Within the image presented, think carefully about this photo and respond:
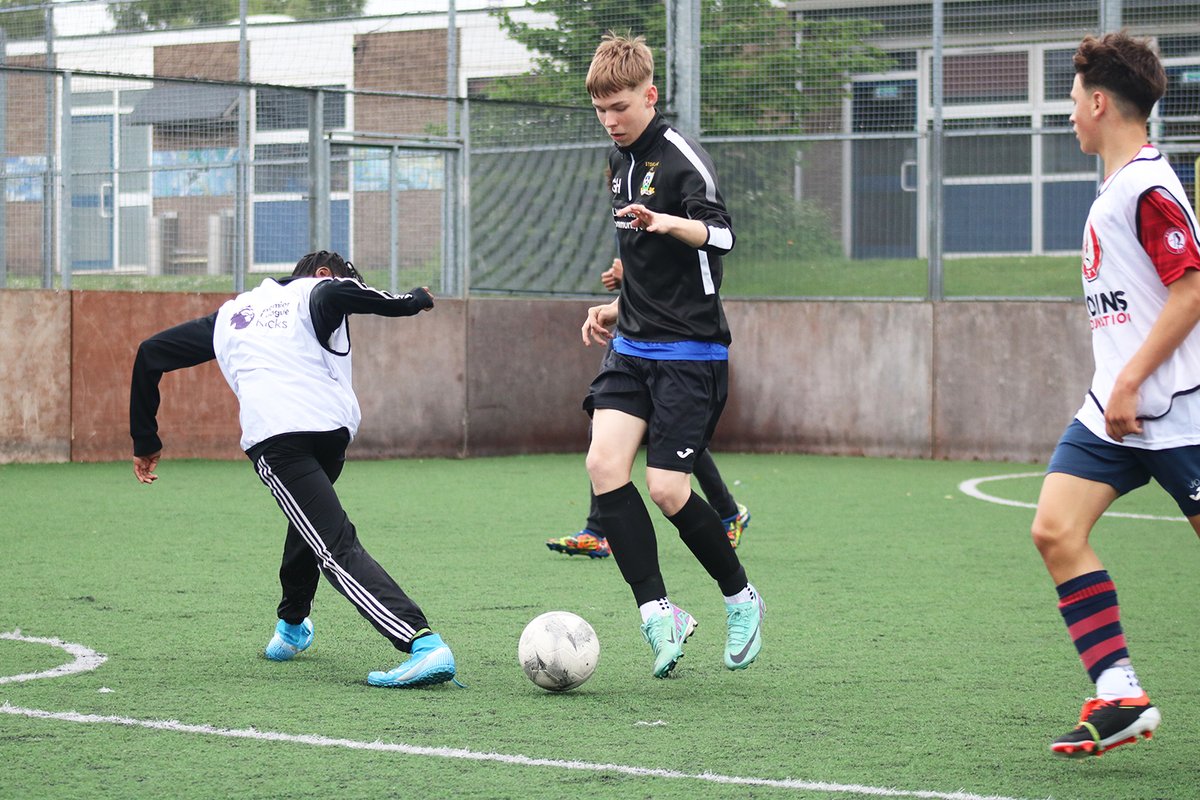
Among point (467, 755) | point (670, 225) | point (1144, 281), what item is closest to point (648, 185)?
point (670, 225)

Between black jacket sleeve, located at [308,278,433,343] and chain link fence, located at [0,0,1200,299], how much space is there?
27.1 ft

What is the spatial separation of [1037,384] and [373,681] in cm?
1052

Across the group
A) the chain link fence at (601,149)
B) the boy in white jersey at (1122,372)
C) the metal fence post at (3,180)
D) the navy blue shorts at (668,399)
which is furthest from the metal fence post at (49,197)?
the boy in white jersey at (1122,372)

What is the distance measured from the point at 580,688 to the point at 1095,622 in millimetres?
1757

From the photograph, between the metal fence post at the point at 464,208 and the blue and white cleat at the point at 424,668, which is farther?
the metal fence post at the point at 464,208

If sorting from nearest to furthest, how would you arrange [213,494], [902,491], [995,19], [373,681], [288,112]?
[373,681]
[213,494]
[902,491]
[288,112]
[995,19]

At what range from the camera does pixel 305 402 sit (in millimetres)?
5480

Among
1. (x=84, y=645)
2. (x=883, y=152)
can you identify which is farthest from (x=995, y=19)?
(x=84, y=645)

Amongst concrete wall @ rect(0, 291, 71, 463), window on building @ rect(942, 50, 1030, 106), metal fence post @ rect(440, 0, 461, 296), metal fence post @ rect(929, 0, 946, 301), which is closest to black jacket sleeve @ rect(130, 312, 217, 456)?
concrete wall @ rect(0, 291, 71, 463)

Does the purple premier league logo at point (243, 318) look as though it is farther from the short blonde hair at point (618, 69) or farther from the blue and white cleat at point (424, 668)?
the short blonde hair at point (618, 69)

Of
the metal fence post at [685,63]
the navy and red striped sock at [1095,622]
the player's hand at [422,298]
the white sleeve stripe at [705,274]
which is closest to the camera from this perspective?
the navy and red striped sock at [1095,622]

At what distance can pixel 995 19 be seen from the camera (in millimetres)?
14867

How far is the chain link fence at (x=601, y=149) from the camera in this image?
45.5 feet

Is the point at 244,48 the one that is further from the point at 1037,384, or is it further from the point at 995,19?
the point at 1037,384
